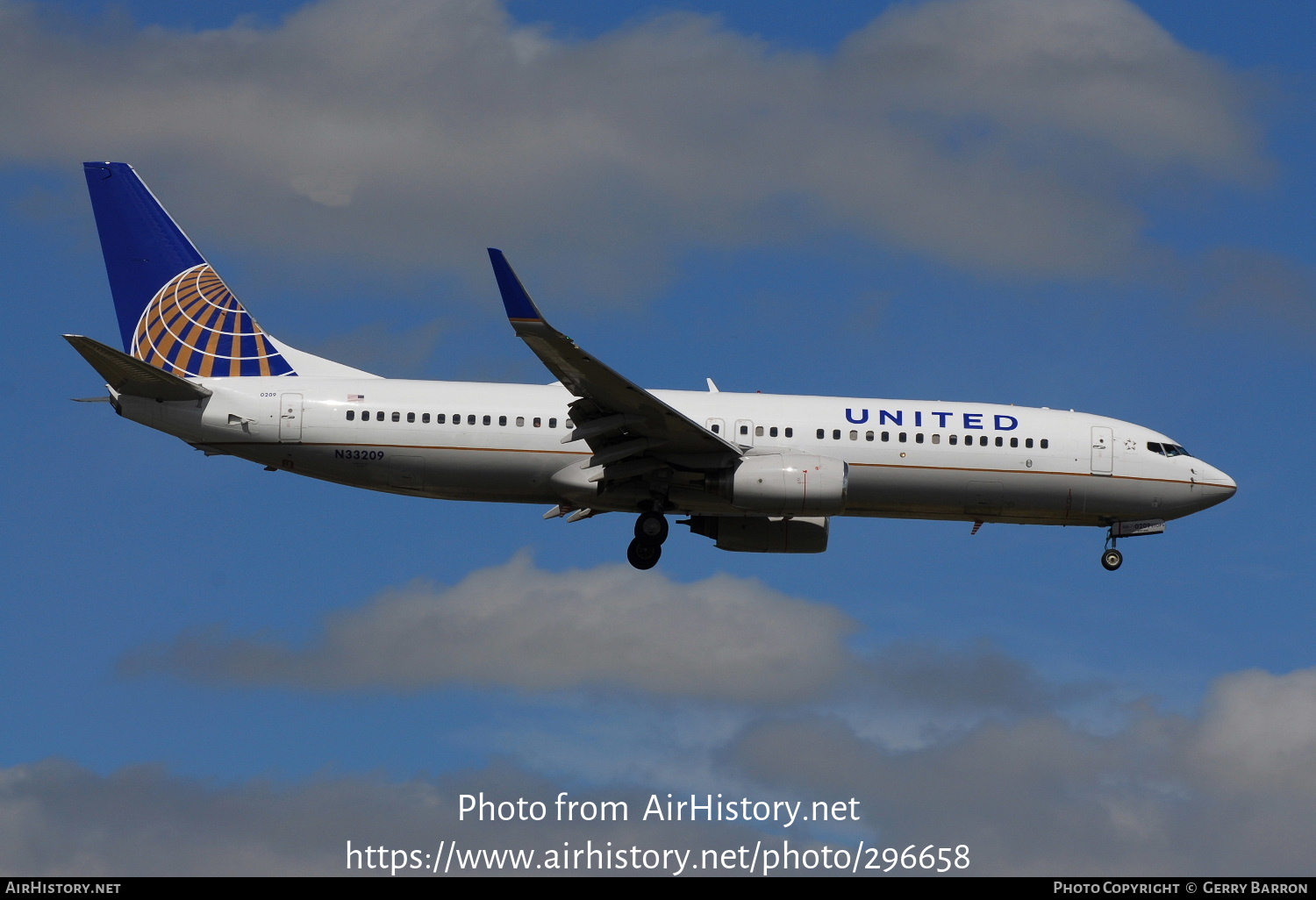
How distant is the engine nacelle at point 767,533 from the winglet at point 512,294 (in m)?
9.01

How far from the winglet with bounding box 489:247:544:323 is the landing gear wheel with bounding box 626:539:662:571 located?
7193mm

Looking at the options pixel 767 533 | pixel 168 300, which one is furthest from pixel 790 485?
pixel 168 300

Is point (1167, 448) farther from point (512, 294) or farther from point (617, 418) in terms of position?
point (512, 294)

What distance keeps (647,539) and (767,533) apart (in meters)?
3.55

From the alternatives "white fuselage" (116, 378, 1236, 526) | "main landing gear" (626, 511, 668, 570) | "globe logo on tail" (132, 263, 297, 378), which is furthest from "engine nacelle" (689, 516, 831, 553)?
"globe logo on tail" (132, 263, 297, 378)

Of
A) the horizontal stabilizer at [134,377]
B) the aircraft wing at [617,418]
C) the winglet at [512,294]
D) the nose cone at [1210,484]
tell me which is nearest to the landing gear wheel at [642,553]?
the aircraft wing at [617,418]

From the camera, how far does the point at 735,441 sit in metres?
35.3

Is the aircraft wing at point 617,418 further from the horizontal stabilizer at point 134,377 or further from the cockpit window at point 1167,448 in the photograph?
the cockpit window at point 1167,448

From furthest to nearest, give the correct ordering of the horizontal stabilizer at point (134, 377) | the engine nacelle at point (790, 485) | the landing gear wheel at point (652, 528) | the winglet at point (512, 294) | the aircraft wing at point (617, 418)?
1. the landing gear wheel at point (652, 528)
2. the engine nacelle at point (790, 485)
3. the horizontal stabilizer at point (134, 377)
4. the aircraft wing at point (617, 418)
5. the winglet at point (512, 294)

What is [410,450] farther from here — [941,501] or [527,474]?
[941,501]

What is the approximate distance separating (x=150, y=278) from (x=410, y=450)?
9346mm

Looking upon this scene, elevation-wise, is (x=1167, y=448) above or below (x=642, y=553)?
above

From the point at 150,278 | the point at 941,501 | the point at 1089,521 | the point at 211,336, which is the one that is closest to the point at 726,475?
the point at 941,501

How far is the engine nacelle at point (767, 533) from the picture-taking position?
37.1 m
